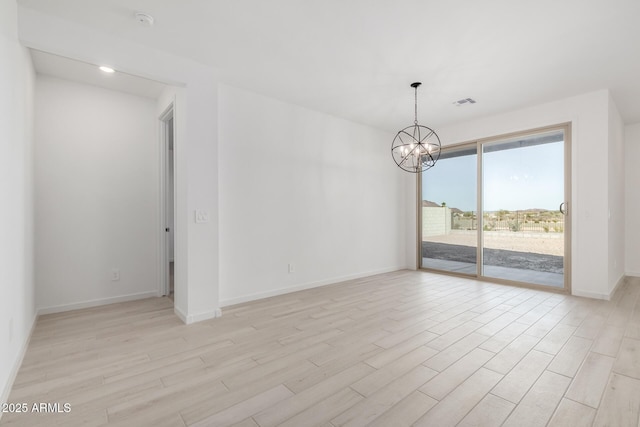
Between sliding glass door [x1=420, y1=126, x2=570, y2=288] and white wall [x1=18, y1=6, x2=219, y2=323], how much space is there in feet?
14.0

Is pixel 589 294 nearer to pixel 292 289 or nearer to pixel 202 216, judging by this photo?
pixel 292 289

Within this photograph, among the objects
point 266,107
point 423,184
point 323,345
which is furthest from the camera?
point 423,184

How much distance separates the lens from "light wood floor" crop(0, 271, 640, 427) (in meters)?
1.67

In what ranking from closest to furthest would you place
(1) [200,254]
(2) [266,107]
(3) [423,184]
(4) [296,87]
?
(1) [200,254] < (4) [296,87] < (2) [266,107] < (3) [423,184]

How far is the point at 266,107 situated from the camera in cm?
405

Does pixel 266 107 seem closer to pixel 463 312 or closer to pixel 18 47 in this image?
pixel 18 47

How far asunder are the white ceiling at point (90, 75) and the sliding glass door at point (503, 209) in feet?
16.1

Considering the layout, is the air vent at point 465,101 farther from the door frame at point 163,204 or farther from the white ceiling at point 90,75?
the door frame at point 163,204

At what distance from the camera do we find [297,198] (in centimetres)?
440

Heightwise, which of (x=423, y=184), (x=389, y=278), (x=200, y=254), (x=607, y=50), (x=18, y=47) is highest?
(x=607, y=50)

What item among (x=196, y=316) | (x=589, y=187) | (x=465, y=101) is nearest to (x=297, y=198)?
(x=196, y=316)

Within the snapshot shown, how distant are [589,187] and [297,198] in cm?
400

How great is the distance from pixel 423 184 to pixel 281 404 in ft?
16.8

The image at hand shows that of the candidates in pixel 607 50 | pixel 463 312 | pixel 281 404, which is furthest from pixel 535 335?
pixel 607 50
